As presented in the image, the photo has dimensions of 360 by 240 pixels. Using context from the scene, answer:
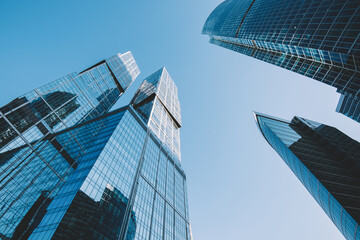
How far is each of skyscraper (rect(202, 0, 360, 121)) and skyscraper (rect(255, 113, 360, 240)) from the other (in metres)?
14.8

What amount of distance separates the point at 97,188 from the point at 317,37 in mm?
57457

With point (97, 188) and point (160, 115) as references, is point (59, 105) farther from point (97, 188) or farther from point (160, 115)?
point (97, 188)

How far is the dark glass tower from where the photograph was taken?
3014 centimetres

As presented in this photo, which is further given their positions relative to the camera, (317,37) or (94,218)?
(317,37)

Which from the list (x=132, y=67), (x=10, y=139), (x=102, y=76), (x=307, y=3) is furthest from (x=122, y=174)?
(x=132, y=67)

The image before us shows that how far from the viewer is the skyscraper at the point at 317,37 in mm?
40875

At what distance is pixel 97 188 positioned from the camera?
34.4m

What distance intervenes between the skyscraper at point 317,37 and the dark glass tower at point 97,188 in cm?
5135

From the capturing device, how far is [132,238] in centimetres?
3616

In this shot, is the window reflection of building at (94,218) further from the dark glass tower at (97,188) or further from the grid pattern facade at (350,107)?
the grid pattern facade at (350,107)

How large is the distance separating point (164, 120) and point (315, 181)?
2697 inches

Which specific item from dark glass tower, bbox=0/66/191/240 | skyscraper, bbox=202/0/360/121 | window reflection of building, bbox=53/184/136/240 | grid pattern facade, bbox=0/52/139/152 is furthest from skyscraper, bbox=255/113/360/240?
grid pattern facade, bbox=0/52/139/152

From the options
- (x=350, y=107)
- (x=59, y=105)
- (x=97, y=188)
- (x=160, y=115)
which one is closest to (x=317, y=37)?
(x=350, y=107)

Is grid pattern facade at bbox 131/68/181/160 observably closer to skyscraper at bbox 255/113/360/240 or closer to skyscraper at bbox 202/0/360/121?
skyscraper at bbox 255/113/360/240
